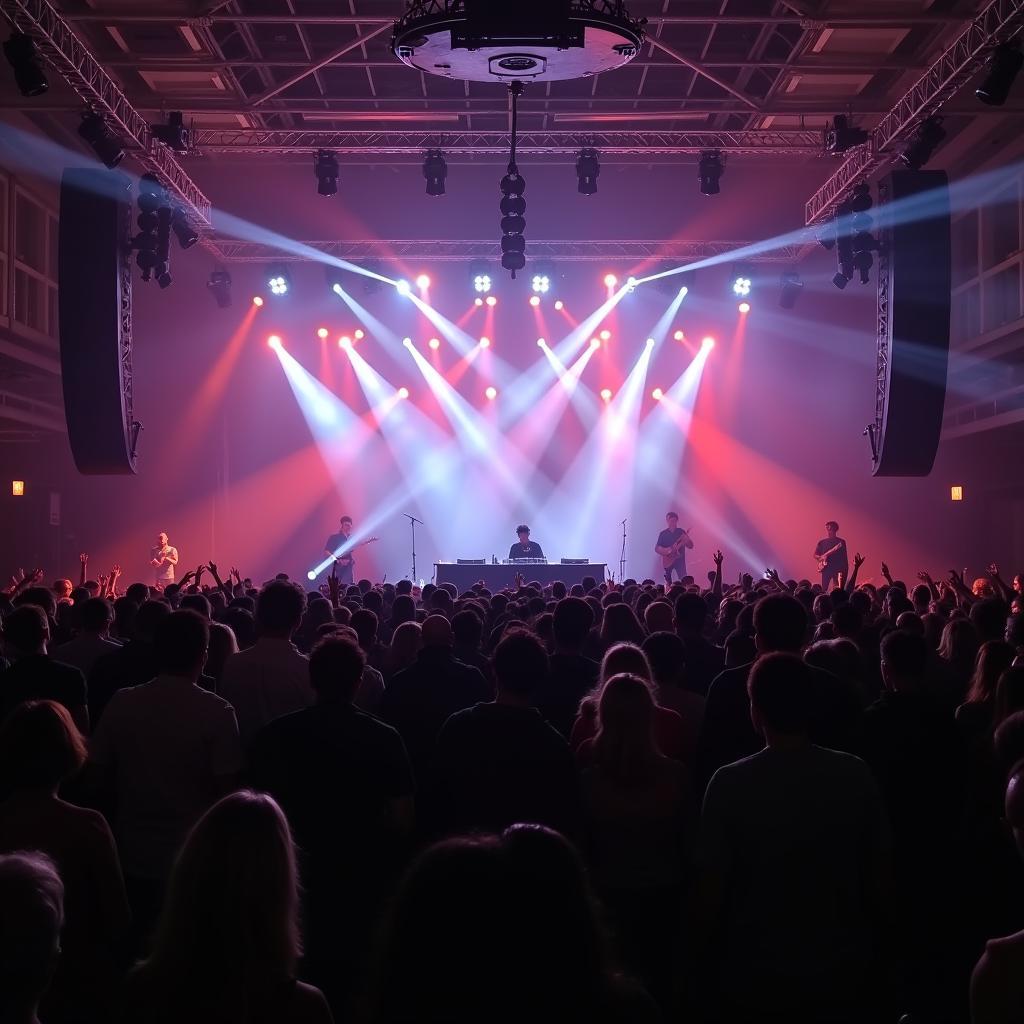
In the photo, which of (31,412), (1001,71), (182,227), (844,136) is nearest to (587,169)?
(844,136)

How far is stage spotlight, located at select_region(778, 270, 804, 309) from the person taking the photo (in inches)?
858

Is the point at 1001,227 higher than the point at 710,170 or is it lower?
lower

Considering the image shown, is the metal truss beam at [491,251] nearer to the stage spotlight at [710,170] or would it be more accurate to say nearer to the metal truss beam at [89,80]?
the stage spotlight at [710,170]

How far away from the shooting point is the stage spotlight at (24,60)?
451 inches

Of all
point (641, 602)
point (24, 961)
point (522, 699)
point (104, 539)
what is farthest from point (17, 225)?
point (24, 961)

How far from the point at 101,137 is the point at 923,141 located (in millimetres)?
9697

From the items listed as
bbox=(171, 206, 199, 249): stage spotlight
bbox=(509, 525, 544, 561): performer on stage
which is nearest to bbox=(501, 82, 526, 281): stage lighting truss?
bbox=(171, 206, 199, 249): stage spotlight

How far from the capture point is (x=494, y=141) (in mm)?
18484

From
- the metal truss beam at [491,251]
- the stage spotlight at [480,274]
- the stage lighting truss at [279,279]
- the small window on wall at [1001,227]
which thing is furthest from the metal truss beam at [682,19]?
the stage lighting truss at [279,279]

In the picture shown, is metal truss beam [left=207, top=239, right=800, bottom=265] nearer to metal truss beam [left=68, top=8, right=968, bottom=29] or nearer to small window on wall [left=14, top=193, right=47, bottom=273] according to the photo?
small window on wall [left=14, top=193, right=47, bottom=273]

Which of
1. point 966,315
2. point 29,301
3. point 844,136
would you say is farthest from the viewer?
point 966,315

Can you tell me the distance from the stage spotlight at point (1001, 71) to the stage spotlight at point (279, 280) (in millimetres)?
13077

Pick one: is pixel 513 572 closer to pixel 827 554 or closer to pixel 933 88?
pixel 827 554

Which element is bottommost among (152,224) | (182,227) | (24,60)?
(152,224)
